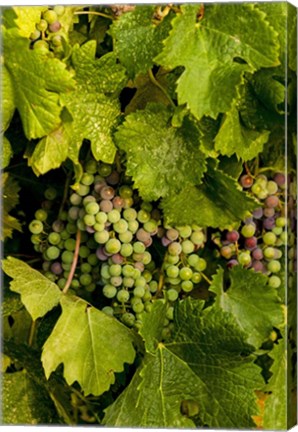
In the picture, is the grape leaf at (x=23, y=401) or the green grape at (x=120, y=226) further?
the grape leaf at (x=23, y=401)

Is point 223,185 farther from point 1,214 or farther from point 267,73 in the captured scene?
point 1,214

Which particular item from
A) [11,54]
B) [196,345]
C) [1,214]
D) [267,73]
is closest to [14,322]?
[1,214]

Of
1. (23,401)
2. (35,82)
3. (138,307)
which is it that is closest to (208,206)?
(138,307)

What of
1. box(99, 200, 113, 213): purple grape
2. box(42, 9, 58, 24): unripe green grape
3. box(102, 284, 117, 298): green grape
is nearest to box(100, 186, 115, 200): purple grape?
box(99, 200, 113, 213): purple grape

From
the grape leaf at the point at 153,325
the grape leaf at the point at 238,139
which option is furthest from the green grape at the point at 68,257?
the grape leaf at the point at 238,139

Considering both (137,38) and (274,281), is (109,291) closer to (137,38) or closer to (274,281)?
(274,281)

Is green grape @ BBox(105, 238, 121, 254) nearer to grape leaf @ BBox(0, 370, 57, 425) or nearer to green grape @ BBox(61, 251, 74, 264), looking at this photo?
green grape @ BBox(61, 251, 74, 264)

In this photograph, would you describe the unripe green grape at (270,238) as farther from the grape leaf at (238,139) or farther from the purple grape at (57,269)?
the purple grape at (57,269)
